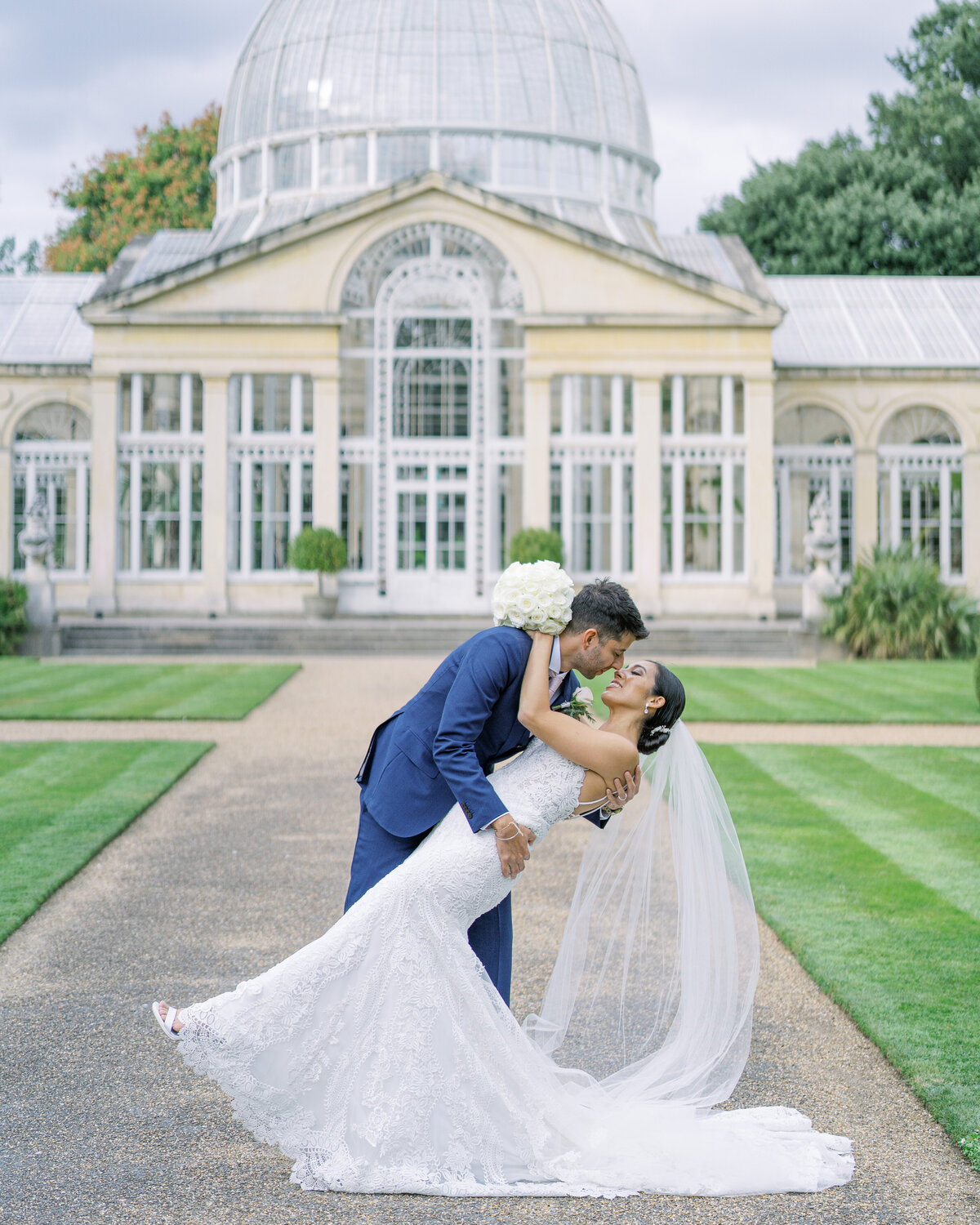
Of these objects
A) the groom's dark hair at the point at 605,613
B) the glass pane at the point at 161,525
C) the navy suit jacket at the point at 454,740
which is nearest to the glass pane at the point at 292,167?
the glass pane at the point at 161,525

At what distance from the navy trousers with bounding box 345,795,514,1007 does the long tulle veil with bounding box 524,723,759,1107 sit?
0.39 m

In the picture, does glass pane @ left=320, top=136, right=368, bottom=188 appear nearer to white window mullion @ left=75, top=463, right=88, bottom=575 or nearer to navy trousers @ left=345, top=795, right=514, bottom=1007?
white window mullion @ left=75, top=463, right=88, bottom=575

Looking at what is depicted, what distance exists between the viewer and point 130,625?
21531 mm

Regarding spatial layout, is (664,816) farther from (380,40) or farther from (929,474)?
(380,40)

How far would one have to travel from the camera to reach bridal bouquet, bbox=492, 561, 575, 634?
3840 mm

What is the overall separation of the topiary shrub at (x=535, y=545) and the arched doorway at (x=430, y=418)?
1450 millimetres

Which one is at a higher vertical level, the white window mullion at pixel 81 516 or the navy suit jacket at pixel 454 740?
the white window mullion at pixel 81 516

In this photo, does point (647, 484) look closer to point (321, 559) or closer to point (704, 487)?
point (704, 487)

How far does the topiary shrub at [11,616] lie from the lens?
20.0m

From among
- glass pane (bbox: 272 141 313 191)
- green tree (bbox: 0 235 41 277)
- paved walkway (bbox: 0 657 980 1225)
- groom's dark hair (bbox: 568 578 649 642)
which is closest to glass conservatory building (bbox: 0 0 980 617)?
glass pane (bbox: 272 141 313 191)

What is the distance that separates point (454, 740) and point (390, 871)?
51cm

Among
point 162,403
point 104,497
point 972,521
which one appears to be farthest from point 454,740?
point 972,521

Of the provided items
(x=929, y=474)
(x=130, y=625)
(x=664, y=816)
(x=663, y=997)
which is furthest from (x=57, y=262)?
(x=663, y=997)

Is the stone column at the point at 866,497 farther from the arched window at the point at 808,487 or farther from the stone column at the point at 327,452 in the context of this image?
the stone column at the point at 327,452
